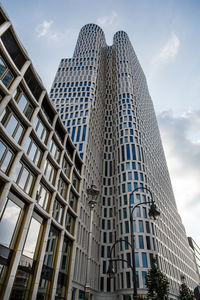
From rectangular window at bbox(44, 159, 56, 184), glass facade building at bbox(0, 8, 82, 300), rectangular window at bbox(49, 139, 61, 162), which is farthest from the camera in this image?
rectangular window at bbox(49, 139, 61, 162)

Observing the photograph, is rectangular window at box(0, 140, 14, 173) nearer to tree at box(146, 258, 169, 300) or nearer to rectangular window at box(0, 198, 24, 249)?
rectangular window at box(0, 198, 24, 249)

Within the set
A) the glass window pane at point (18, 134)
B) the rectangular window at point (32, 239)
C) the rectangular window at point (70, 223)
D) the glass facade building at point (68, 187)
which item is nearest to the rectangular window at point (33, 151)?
the glass facade building at point (68, 187)

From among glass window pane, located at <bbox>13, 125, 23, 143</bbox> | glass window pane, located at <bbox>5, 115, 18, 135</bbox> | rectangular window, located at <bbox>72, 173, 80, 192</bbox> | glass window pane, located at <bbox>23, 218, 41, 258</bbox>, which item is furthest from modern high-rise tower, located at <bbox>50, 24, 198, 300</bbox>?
glass window pane, located at <bbox>5, 115, 18, 135</bbox>

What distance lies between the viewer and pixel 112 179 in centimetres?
6469

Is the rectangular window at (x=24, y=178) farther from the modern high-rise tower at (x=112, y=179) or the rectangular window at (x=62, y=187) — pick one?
the modern high-rise tower at (x=112, y=179)

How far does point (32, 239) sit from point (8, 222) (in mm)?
4293

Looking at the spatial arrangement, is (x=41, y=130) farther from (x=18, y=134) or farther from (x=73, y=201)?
(x=73, y=201)

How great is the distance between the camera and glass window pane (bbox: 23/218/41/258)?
20175 millimetres

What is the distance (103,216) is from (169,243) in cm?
2088

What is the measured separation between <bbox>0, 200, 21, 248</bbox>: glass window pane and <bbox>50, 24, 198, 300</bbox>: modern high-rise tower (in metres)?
15.1

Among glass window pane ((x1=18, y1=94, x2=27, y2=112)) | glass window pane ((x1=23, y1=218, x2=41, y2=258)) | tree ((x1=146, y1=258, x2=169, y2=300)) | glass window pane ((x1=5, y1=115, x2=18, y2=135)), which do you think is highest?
glass window pane ((x1=18, y1=94, x2=27, y2=112))

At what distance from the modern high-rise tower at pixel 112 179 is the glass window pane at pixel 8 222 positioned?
15148 mm

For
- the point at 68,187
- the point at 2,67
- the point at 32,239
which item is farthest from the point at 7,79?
the point at 68,187

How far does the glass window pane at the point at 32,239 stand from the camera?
66.2 ft
